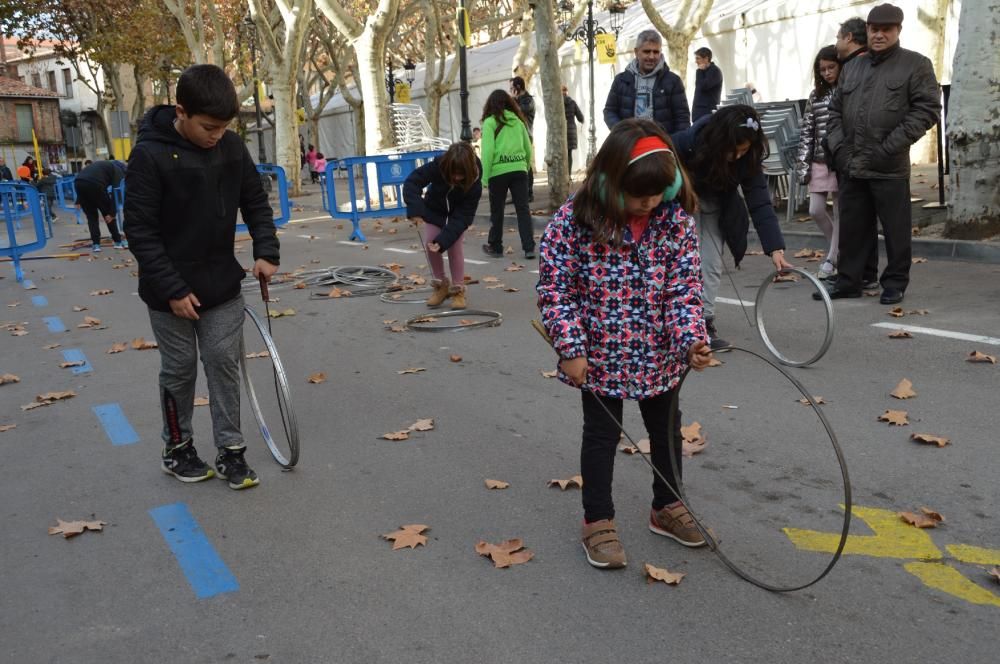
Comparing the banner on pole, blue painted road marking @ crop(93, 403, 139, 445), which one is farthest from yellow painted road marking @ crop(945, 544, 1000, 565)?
the banner on pole

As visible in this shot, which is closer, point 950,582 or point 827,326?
point 950,582

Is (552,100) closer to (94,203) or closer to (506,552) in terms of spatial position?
(94,203)

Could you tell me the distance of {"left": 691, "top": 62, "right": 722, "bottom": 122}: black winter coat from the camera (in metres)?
11.8

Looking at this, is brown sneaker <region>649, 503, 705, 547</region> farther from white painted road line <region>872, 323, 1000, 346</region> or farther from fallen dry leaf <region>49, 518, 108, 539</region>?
white painted road line <region>872, 323, 1000, 346</region>

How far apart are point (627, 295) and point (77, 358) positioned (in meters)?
5.66

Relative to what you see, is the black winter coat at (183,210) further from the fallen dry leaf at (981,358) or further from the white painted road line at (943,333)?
the white painted road line at (943,333)

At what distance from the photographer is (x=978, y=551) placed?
3.60 meters

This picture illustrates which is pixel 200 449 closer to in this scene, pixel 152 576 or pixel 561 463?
pixel 152 576

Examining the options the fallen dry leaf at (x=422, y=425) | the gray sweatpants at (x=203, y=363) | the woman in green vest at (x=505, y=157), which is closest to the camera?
the gray sweatpants at (x=203, y=363)

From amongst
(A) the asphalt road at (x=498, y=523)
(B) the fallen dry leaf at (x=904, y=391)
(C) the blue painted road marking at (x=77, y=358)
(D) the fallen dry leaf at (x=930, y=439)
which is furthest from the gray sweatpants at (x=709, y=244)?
(C) the blue painted road marking at (x=77, y=358)

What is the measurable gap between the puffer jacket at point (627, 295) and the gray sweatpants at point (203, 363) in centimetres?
178

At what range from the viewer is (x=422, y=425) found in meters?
5.50

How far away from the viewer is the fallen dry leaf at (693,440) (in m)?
4.81

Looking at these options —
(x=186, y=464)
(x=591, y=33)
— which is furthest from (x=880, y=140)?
(x=591, y=33)
